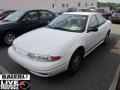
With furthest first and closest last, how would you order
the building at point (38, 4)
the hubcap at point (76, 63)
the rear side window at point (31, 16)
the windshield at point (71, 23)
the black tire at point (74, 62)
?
the building at point (38, 4) → the rear side window at point (31, 16) → the windshield at point (71, 23) → the hubcap at point (76, 63) → the black tire at point (74, 62)

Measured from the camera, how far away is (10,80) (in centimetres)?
267

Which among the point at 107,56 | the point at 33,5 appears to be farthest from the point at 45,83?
the point at 33,5

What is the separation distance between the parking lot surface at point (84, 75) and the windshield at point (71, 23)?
1.14 meters

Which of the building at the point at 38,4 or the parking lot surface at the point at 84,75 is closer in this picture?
the parking lot surface at the point at 84,75

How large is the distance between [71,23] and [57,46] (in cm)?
Result: 152

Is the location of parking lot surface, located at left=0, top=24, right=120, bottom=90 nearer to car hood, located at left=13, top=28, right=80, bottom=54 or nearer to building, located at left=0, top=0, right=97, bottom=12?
car hood, located at left=13, top=28, right=80, bottom=54

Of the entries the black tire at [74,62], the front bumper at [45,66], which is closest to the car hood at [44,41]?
the front bumper at [45,66]

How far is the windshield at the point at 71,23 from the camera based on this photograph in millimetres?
4656

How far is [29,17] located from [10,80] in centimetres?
495

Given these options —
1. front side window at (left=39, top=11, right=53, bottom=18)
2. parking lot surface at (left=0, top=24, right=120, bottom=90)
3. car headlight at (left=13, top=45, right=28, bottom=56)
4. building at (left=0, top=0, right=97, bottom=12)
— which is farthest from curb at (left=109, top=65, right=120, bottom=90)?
building at (left=0, top=0, right=97, bottom=12)

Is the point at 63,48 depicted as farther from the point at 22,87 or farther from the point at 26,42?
the point at 22,87

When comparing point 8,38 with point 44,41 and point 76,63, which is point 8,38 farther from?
point 76,63

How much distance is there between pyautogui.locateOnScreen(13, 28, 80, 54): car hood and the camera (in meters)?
3.60

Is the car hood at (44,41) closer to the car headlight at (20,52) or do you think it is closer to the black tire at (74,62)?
the car headlight at (20,52)
